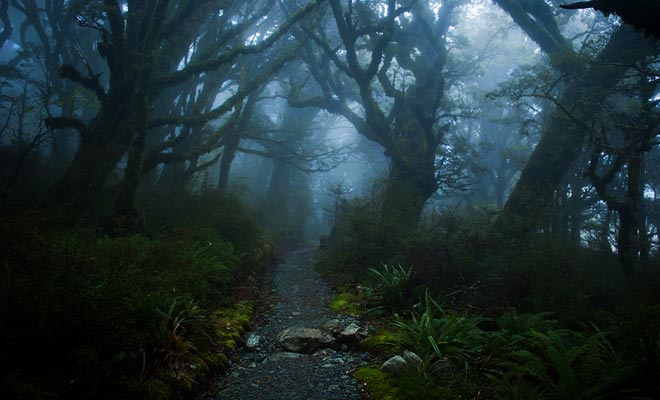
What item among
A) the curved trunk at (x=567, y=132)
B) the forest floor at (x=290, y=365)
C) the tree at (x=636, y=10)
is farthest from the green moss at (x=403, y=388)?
the curved trunk at (x=567, y=132)

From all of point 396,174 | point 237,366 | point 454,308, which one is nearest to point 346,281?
point 454,308

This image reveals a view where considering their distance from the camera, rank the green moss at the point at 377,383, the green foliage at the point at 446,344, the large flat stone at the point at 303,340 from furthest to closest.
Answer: the large flat stone at the point at 303,340 < the green foliage at the point at 446,344 < the green moss at the point at 377,383

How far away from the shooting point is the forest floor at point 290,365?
3730mm

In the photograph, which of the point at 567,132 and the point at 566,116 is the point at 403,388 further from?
the point at 567,132

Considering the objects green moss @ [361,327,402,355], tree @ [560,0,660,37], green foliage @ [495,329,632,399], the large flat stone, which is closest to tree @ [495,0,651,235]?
green foliage @ [495,329,632,399]

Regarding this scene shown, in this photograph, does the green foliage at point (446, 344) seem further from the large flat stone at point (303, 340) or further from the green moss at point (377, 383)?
the large flat stone at point (303, 340)

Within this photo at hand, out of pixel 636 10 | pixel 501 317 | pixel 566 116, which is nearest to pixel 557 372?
pixel 501 317

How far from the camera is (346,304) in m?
6.63

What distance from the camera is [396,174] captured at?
12070 millimetres

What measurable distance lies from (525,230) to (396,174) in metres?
5.00

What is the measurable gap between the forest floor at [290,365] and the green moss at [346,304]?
179 millimetres

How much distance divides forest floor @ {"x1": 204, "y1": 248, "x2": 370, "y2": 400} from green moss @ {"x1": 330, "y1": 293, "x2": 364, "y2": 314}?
0.59 ft

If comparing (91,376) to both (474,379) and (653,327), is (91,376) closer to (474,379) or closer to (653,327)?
(474,379)

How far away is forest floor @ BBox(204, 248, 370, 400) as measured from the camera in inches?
147
